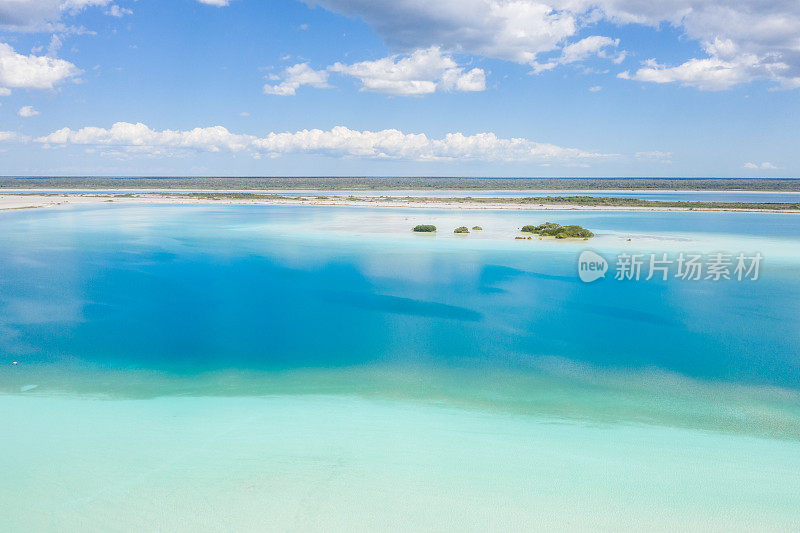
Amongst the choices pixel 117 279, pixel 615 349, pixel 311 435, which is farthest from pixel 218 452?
pixel 117 279

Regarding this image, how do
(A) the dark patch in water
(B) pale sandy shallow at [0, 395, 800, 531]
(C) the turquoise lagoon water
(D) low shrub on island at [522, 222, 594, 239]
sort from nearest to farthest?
(B) pale sandy shallow at [0, 395, 800, 531]
(C) the turquoise lagoon water
(A) the dark patch in water
(D) low shrub on island at [522, 222, 594, 239]

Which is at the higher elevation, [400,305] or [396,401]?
[400,305]

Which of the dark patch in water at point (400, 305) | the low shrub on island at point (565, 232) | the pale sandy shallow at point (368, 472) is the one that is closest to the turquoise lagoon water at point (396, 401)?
the pale sandy shallow at point (368, 472)

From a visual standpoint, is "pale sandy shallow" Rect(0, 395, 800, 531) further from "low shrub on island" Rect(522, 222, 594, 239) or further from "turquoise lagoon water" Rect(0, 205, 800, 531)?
"low shrub on island" Rect(522, 222, 594, 239)

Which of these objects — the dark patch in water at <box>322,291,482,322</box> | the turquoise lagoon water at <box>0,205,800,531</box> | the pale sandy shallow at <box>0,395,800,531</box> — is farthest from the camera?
the dark patch in water at <box>322,291,482,322</box>

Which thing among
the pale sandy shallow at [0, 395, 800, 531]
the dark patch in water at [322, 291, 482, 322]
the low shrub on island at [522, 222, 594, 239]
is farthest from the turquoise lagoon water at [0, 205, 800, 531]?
the low shrub on island at [522, 222, 594, 239]

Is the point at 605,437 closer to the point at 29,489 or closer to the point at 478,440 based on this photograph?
the point at 478,440

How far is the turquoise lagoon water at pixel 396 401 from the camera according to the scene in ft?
26.3

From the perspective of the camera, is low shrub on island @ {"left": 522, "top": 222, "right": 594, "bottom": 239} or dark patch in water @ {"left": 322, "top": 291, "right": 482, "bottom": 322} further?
low shrub on island @ {"left": 522, "top": 222, "right": 594, "bottom": 239}

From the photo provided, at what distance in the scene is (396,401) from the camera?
1152 centimetres

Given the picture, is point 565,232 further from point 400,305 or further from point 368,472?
point 368,472

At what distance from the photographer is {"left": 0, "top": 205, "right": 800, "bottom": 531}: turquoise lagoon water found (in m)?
8.01

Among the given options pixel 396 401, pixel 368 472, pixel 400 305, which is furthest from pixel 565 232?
pixel 368 472

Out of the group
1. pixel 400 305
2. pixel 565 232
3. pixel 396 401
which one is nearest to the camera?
pixel 396 401
